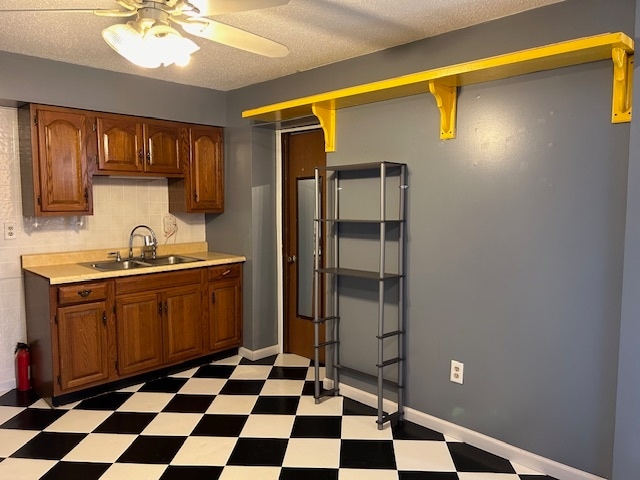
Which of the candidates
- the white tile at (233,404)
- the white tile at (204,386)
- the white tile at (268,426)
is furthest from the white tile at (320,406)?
the white tile at (204,386)

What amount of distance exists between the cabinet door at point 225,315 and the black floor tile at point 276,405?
33.0 inches

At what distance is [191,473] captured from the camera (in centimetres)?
240

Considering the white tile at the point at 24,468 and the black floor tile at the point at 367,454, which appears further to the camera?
the black floor tile at the point at 367,454

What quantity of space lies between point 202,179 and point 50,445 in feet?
7.20

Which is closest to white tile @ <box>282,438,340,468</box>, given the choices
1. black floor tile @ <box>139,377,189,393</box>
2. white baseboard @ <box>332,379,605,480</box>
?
white baseboard @ <box>332,379,605,480</box>

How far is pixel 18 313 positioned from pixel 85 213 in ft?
2.81

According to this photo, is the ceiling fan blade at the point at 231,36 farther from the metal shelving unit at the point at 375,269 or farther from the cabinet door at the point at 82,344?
the cabinet door at the point at 82,344

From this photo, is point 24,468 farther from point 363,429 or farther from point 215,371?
point 363,429

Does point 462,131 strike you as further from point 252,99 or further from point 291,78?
point 252,99

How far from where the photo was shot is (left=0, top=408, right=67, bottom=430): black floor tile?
287 cm

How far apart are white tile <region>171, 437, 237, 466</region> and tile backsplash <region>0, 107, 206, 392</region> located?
1.64m

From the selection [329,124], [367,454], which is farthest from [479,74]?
[367,454]

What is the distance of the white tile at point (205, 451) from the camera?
2.51 meters

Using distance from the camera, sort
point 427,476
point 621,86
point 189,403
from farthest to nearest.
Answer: point 189,403 → point 427,476 → point 621,86
